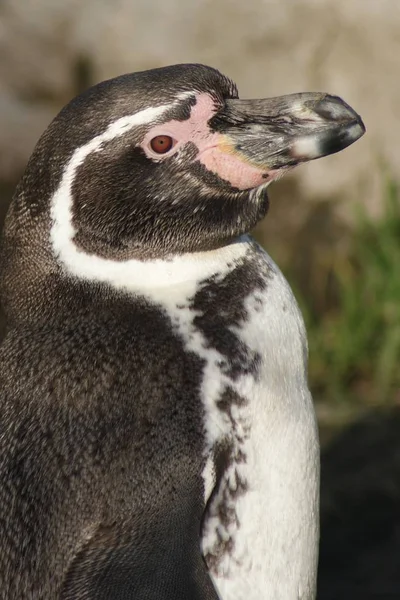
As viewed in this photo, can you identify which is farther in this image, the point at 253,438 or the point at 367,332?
the point at 367,332

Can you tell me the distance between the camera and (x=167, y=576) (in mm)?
2115

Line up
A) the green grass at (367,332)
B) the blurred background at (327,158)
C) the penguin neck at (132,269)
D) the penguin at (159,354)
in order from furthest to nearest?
the green grass at (367,332), the blurred background at (327,158), the penguin neck at (132,269), the penguin at (159,354)

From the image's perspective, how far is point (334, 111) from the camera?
8.19 feet

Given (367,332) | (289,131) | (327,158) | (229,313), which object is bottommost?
(229,313)

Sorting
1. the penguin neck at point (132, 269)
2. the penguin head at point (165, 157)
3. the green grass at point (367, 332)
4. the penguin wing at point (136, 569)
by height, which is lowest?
the penguin wing at point (136, 569)

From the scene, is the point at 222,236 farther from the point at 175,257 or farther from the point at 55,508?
the point at 55,508

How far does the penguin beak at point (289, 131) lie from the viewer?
8.14ft

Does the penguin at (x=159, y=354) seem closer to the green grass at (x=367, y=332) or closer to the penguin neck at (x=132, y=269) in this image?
the penguin neck at (x=132, y=269)

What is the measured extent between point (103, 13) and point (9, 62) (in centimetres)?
58

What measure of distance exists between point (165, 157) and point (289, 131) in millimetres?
286

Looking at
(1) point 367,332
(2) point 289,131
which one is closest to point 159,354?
(2) point 289,131

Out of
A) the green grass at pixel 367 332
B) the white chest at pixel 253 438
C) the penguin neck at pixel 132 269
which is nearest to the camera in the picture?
the white chest at pixel 253 438

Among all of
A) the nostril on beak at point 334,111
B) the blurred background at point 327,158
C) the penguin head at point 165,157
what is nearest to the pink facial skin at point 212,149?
the penguin head at point 165,157

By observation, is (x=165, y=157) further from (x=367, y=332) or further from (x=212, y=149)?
(x=367, y=332)
